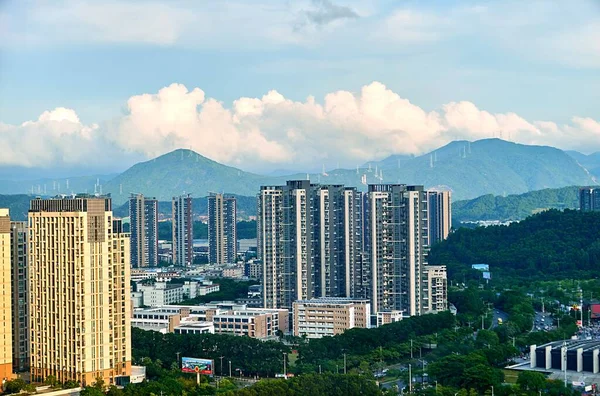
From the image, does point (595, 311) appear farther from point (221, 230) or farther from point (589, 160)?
point (589, 160)

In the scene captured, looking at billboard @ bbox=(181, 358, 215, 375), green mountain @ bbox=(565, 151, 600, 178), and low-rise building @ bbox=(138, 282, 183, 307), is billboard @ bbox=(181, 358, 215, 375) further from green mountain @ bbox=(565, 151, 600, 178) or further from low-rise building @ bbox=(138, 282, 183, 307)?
green mountain @ bbox=(565, 151, 600, 178)

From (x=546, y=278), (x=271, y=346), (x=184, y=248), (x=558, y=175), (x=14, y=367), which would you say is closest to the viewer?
(x=14, y=367)

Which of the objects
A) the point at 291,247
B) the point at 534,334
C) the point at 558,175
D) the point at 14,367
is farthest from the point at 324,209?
the point at 558,175

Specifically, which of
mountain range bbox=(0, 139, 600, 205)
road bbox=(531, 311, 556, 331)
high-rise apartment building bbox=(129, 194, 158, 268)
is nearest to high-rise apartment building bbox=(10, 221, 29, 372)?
road bbox=(531, 311, 556, 331)

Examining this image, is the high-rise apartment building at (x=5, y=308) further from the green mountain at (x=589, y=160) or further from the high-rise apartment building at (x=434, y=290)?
the green mountain at (x=589, y=160)

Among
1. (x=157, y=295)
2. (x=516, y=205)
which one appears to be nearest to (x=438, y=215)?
(x=157, y=295)

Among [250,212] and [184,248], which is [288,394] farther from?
[250,212]
